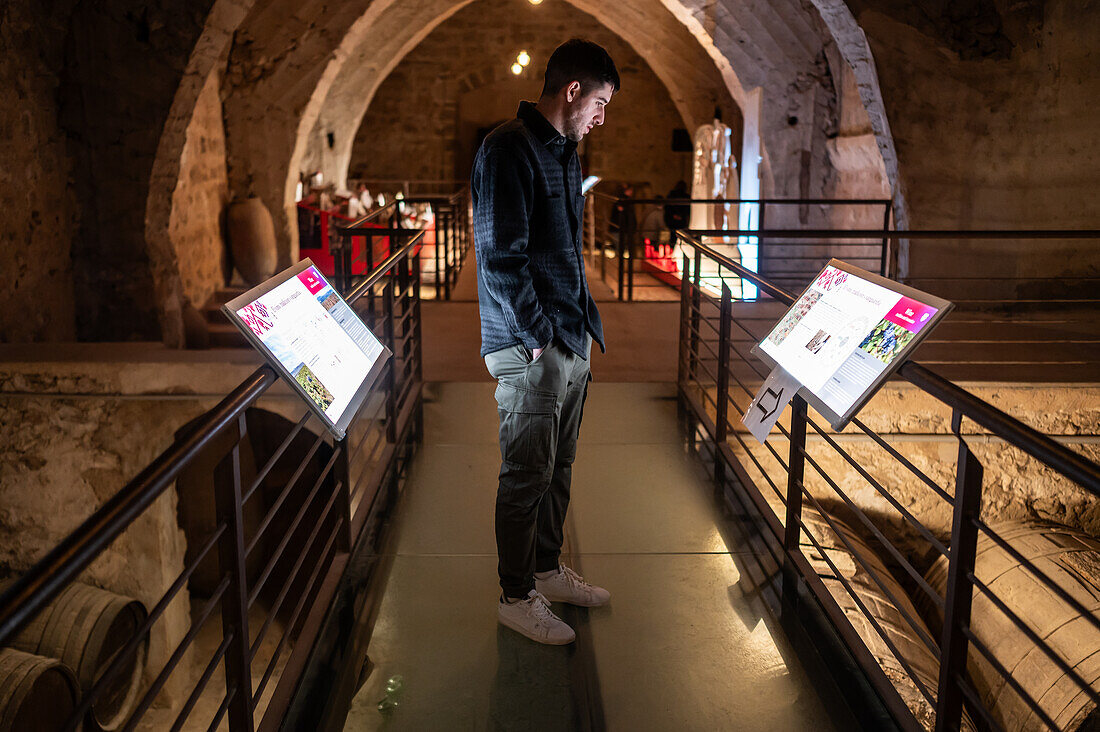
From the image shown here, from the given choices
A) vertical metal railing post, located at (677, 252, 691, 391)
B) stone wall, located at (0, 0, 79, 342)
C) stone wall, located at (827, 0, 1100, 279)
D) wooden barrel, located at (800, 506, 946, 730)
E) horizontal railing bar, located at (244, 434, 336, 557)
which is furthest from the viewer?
stone wall, located at (827, 0, 1100, 279)

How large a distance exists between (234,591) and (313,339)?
646mm

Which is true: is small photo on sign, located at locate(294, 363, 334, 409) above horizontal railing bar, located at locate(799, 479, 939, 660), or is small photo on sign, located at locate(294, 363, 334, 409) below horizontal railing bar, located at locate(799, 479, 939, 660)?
above

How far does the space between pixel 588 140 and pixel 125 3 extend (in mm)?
10938

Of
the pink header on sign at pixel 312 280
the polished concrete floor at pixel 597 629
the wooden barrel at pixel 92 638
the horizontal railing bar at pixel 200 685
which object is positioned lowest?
the wooden barrel at pixel 92 638

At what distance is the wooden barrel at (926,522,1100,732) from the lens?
9.95ft

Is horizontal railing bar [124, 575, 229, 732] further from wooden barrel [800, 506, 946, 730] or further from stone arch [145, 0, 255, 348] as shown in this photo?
stone arch [145, 0, 255, 348]

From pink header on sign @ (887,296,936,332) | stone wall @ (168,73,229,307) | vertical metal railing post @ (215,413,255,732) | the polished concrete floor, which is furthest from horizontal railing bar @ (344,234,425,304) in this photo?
stone wall @ (168,73,229,307)

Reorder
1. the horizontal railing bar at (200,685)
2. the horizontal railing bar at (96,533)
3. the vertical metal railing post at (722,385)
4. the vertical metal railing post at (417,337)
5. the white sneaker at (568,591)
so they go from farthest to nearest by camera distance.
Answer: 1. the vertical metal railing post at (417,337)
2. the vertical metal railing post at (722,385)
3. the white sneaker at (568,591)
4. the horizontal railing bar at (200,685)
5. the horizontal railing bar at (96,533)

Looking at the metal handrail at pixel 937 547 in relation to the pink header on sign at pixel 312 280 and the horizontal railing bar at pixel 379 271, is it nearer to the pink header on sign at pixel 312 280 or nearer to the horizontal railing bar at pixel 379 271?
the horizontal railing bar at pixel 379 271

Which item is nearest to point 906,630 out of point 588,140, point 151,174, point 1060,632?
point 1060,632

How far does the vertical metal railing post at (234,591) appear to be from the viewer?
161 cm

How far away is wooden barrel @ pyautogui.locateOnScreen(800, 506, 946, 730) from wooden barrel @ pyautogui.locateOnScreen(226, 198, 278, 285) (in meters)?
6.09

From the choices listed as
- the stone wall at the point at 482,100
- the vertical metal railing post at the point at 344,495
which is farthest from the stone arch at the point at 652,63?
the vertical metal railing post at the point at 344,495

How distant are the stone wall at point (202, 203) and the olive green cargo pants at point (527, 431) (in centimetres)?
548
